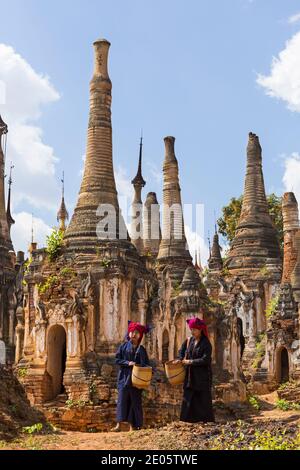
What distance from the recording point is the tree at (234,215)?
45.5m

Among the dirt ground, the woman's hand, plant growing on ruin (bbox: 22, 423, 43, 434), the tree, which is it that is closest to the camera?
the dirt ground

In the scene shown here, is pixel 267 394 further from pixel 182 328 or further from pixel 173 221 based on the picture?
pixel 173 221

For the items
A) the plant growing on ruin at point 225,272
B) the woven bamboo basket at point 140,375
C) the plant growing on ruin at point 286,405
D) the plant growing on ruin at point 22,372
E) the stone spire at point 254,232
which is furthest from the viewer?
the plant growing on ruin at point 225,272

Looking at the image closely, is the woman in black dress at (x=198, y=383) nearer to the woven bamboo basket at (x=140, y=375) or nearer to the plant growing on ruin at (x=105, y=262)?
the woven bamboo basket at (x=140, y=375)

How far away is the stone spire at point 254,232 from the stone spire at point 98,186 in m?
10.7

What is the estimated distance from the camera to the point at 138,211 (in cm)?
3388

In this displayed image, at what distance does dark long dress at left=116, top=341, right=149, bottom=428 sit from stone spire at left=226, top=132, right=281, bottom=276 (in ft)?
64.3

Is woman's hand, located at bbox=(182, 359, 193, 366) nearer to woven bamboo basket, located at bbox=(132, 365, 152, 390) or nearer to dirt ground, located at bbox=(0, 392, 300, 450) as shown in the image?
woven bamboo basket, located at bbox=(132, 365, 152, 390)

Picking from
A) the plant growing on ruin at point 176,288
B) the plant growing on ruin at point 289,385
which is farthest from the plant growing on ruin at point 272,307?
the plant growing on ruin at point 176,288

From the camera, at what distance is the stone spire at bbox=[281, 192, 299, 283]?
102 ft

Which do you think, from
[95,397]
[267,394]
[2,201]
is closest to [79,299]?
[95,397]

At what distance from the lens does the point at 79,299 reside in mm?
20859

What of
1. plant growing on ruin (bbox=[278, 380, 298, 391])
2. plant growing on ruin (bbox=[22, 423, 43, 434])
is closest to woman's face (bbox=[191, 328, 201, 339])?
plant growing on ruin (bbox=[22, 423, 43, 434])
